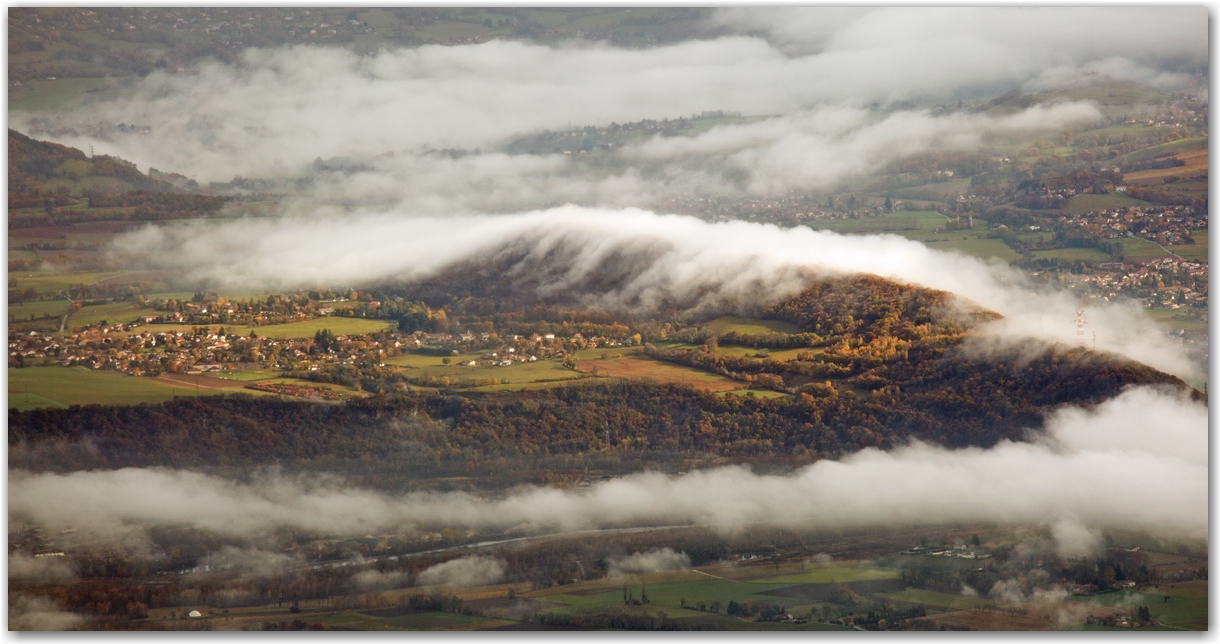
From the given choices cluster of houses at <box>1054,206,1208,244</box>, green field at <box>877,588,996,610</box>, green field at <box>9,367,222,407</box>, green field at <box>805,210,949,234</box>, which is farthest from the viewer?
green field at <box>805,210,949,234</box>

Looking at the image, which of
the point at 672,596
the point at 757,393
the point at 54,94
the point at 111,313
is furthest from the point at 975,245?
the point at 54,94

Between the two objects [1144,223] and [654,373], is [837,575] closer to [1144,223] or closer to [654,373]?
[654,373]

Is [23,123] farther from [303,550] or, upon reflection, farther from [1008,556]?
[1008,556]

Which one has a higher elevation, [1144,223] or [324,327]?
[1144,223]

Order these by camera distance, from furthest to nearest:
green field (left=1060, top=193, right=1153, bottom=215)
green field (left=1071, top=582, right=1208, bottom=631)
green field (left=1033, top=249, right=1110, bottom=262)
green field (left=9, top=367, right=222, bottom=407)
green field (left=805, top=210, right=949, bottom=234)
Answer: green field (left=805, top=210, right=949, bottom=234), green field (left=1060, top=193, right=1153, bottom=215), green field (left=1033, top=249, right=1110, bottom=262), green field (left=9, top=367, right=222, bottom=407), green field (left=1071, top=582, right=1208, bottom=631)

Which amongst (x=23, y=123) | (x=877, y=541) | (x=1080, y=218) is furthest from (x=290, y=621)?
(x=1080, y=218)

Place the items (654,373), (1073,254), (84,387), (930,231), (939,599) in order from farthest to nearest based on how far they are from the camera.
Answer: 1. (930,231)
2. (1073,254)
3. (654,373)
4. (84,387)
5. (939,599)

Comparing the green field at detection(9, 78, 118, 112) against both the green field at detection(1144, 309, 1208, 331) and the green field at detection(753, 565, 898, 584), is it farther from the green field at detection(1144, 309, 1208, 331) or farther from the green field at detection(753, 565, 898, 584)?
the green field at detection(1144, 309, 1208, 331)

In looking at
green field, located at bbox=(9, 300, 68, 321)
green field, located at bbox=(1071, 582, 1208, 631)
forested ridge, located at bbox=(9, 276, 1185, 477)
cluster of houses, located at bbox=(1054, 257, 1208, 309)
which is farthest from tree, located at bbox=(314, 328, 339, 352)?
green field, located at bbox=(1071, 582, 1208, 631)

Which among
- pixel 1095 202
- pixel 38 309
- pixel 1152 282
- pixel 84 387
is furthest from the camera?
pixel 1095 202
